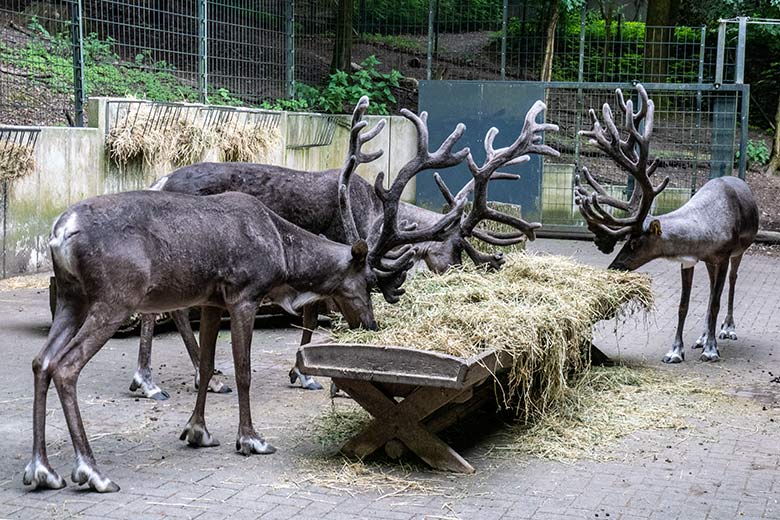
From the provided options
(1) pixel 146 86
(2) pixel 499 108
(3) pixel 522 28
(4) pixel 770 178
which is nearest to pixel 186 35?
(1) pixel 146 86

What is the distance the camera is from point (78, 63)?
1407 cm

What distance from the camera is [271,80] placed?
60.3 feet

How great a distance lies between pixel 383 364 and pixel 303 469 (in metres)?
0.81

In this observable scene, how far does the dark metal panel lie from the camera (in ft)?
62.4

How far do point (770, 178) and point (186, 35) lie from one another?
40.5 feet

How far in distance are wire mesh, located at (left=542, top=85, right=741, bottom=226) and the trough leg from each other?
1267cm

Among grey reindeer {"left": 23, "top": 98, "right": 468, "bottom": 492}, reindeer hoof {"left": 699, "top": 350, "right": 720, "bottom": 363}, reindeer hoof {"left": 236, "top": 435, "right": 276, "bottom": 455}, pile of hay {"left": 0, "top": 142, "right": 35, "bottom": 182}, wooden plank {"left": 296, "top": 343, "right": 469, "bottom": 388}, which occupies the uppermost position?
pile of hay {"left": 0, "top": 142, "right": 35, "bottom": 182}

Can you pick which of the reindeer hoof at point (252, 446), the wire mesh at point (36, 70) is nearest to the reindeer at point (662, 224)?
the reindeer hoof at point (252, 446)

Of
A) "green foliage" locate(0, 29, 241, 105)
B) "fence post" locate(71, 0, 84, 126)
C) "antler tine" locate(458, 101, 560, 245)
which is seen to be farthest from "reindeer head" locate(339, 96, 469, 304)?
"green foliage" locate(0, 29, 241, 105)

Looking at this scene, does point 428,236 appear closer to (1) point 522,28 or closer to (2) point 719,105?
(2) point 719,105

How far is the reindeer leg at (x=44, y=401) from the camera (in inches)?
231

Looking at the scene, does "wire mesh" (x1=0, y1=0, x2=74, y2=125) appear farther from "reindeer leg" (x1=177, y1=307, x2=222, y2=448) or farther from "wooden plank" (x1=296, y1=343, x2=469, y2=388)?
"wooden plank" (x1=296, y1=343, x2=469, y2=388)

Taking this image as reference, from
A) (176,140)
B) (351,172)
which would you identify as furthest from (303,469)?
(176,140)

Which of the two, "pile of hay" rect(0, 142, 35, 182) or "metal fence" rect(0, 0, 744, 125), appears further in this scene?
"metal fence" rect(0, 0, 744, 125)
